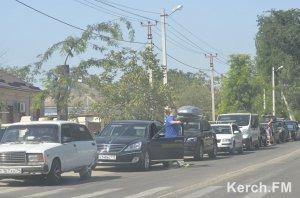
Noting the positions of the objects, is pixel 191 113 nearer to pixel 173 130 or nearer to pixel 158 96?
pixel 158 96

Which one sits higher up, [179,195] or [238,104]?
[238,104]

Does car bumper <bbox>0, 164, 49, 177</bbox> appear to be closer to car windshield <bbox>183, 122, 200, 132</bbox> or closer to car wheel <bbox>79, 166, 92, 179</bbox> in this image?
car wheel <bbox>79, 166, 92, 179</bbox>

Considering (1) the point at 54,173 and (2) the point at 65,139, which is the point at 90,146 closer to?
(2) the point at 65,139

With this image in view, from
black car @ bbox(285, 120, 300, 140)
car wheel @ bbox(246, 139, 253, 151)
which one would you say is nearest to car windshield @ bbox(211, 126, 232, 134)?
car wheel @ bbox(246, 139, 253, 151)

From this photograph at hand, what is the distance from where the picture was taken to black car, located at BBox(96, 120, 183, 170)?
19953 mm

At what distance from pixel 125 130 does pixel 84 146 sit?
3820 millimetres

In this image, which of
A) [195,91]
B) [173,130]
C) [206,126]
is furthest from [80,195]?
[195,91]

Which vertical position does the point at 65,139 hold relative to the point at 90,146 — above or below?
above

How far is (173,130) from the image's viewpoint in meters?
22.0

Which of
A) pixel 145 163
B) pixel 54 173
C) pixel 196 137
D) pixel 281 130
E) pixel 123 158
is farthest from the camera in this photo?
pixel 281 130

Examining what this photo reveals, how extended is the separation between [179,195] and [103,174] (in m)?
6.66

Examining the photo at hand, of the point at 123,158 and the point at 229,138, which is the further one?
the point at 229,138

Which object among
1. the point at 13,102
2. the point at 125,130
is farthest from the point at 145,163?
the point at 13,102

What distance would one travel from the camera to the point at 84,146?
57.8 feet
